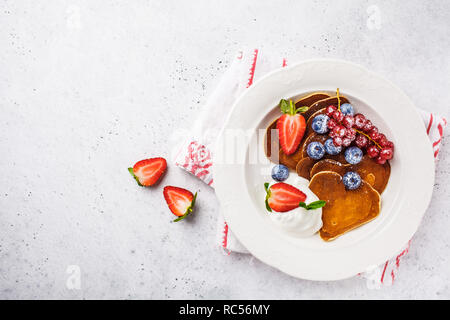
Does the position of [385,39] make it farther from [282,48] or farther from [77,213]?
[77,213]

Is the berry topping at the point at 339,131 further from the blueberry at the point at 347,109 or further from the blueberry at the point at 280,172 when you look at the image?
the blueberry at the point at 280,172

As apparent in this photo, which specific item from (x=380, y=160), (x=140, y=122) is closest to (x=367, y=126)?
(x=380, y=160)

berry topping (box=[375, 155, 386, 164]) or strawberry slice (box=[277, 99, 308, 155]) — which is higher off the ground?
strawberry slice (box=[277, 99, 308, 155])

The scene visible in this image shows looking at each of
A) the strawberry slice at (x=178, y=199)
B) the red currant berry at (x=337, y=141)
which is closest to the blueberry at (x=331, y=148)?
the red currant berry at (x=337, y=141)

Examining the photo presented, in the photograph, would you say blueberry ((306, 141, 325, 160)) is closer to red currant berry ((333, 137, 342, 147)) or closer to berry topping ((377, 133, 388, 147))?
red currant berry ((333, 137, 342, 147))

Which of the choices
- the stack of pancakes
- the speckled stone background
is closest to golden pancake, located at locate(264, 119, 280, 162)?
the stack of pancakes

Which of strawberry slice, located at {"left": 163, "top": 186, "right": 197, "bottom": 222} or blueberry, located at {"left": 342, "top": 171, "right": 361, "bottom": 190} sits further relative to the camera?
strawberry slice, located at {"left": 163, "top": 186, "right": 197, "bottom": 222}

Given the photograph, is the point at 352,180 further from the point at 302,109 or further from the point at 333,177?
the point at 302,109

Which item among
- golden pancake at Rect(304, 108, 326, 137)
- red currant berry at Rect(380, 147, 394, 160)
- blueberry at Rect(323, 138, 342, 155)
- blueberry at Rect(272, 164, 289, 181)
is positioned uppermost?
golden pancake at Rect(304, 108, 326, 137)
